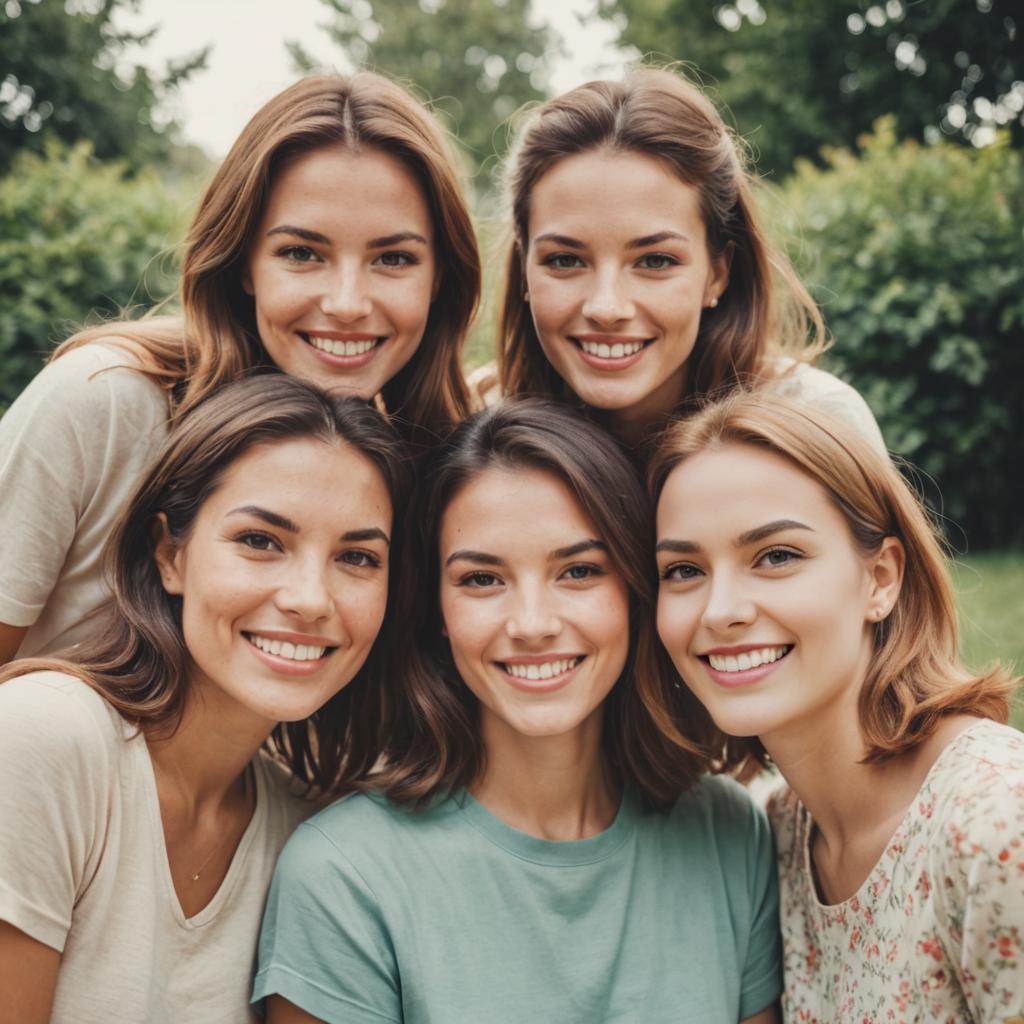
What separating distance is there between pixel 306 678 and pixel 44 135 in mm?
16297

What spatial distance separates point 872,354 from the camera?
8.50 m

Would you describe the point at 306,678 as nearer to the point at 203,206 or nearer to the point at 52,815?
the point at 52,815

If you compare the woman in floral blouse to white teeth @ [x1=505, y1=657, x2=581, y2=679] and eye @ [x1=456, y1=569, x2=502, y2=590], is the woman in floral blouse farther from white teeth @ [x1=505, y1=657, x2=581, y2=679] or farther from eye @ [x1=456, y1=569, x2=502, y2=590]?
eye @ [x1=456, y1=569, x2=502, y2=590]

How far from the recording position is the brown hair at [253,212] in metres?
3.22

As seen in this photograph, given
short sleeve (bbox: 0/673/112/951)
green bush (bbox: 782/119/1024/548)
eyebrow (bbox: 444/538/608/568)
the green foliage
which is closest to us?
short sleeve (bbox: 0/673/112/951)

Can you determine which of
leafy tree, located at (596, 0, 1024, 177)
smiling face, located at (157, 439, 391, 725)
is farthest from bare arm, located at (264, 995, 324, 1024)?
leafy tree, located at (596, 0, 1024, 177)

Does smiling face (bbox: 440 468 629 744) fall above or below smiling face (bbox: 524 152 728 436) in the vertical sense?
below

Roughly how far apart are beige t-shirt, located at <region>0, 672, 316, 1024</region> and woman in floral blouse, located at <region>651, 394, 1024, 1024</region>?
4.10ft

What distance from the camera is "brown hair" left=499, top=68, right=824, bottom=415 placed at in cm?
355

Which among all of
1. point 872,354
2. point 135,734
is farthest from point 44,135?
point 135,734

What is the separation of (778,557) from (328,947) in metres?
1.34

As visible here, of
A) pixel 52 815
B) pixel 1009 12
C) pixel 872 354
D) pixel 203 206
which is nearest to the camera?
pixel 52 815

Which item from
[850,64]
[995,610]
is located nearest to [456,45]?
[850,64]

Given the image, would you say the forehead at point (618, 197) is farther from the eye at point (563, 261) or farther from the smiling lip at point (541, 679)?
the smiling lip at point (541, 679)
